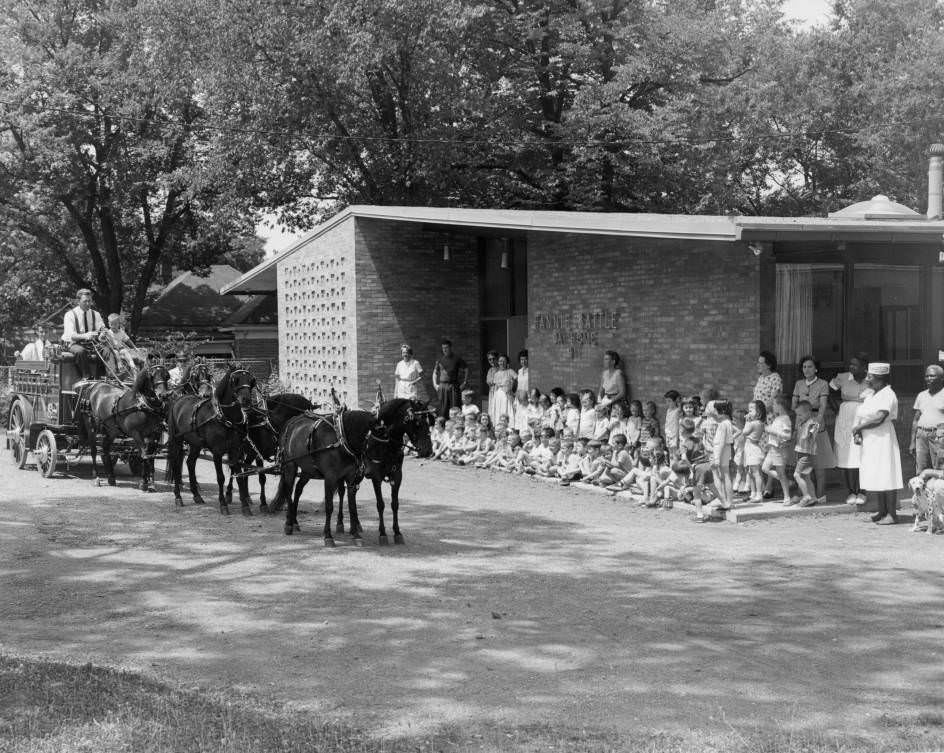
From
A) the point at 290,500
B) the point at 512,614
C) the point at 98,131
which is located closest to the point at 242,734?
the point at 512,614

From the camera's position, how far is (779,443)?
13.3 m

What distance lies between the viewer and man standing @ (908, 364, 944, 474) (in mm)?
13070

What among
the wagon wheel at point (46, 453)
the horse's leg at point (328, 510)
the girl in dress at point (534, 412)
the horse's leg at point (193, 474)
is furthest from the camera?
the girl in dress at point (534, 412)

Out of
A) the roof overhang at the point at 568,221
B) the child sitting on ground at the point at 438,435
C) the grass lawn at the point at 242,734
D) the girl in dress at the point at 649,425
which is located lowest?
the grass lawn at the point at 242,734

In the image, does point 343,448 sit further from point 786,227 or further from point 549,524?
point 786,227

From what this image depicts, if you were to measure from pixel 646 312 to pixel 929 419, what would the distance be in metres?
5.02

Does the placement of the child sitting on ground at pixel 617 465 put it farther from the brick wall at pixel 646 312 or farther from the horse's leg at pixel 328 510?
the horse's leg at pixel 328 510

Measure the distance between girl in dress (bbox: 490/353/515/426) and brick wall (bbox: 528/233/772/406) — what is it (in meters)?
0.73

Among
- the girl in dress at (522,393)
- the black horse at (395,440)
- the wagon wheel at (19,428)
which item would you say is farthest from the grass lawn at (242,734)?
the wagon wheel at (19,428)

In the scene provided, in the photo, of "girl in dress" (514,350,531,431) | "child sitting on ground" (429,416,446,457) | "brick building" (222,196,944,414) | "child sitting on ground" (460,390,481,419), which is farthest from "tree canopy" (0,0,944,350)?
"child sitting on ground" (460,390,481,419)

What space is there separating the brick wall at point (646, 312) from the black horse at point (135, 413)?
279 inches

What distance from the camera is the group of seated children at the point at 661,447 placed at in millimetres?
13414

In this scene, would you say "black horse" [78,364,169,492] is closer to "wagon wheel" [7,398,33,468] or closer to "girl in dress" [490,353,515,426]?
"wagon wheel" [7,398,33,468]

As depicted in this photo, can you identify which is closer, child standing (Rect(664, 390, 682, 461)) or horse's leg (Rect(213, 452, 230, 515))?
horse's leg (Rect(213, 452, 230, 515))
